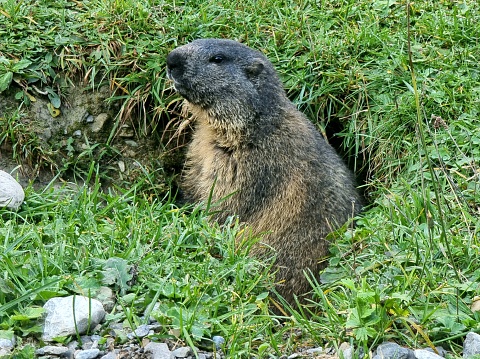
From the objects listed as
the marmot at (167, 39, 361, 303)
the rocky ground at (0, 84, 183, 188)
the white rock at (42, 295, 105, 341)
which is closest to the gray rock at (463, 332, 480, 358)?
the white rock at (42, 295, 105, 341)

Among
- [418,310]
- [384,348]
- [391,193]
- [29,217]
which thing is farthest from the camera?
[391,193]

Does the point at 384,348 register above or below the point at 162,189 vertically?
above

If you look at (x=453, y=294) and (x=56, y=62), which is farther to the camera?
(x=56, y=62)

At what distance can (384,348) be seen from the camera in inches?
127

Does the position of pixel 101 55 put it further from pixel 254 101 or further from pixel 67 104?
pixel 254 101

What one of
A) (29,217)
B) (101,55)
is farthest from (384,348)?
(101,55)

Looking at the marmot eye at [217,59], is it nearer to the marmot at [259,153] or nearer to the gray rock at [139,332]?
the marmot at [259,153]

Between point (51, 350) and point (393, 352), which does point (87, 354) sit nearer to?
point (51, 350)

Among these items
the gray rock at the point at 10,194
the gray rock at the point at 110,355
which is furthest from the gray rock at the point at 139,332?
the gray rock at the point at 10,194

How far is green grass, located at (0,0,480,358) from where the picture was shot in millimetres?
3451

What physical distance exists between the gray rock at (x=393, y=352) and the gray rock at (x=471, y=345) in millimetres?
223

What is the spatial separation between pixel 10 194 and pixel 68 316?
1482 mm

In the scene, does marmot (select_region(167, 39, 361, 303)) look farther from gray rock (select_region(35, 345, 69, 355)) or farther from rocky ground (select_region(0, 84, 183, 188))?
gray rock (select_region(35, 345, 69, 355))

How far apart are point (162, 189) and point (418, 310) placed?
313cm
